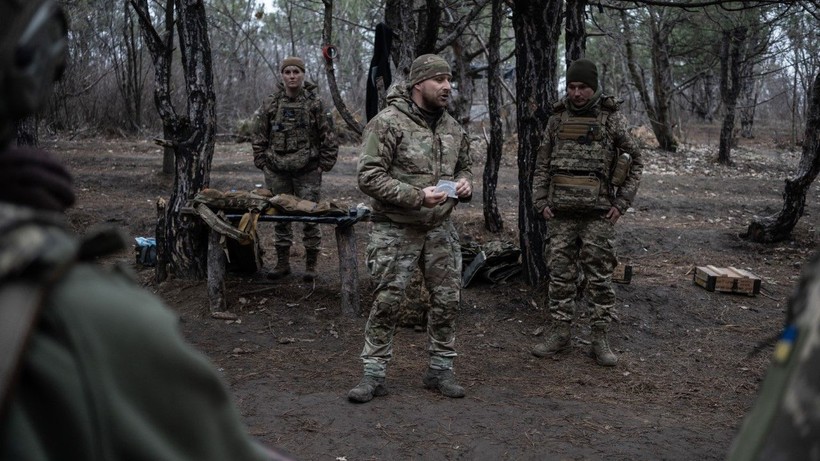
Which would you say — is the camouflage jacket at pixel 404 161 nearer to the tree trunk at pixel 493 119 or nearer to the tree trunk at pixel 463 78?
the tree trunk at pixel 493 119

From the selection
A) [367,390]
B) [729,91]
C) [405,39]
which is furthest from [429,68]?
[729,91]

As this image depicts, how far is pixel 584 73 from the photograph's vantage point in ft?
19.3

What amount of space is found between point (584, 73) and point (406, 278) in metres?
2.14

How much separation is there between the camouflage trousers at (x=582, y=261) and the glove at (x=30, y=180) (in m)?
5.33

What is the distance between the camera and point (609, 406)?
5.29m

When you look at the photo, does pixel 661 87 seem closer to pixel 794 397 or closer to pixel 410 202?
pixel 410 202

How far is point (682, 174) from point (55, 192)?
18865 mm

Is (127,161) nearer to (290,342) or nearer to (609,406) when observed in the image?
(290,342)

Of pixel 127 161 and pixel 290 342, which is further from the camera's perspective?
pixel 127 161

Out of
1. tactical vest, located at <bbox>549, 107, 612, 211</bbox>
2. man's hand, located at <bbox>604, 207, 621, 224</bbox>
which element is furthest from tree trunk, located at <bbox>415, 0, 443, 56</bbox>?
man's hand, located at <bbox>604, 207, 621, 224</bbox>

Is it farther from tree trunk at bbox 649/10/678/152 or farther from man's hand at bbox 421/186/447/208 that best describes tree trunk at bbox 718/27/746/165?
man's hand at bbox 421/186/447/208

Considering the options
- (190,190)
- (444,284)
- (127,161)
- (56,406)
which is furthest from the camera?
(127,161)

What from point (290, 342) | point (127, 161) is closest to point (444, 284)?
point (290, 342)

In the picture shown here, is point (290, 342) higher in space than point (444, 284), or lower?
lower
